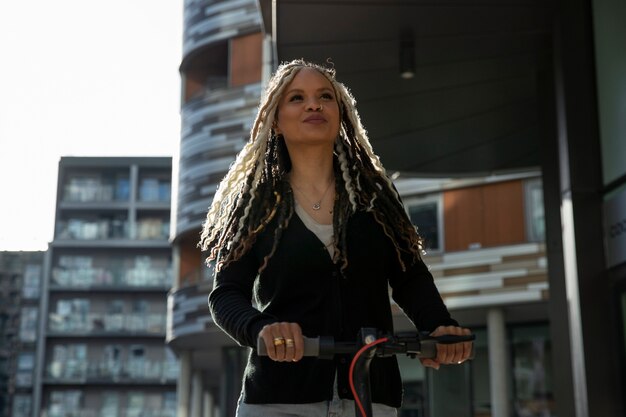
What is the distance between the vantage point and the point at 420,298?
3322 millimetres

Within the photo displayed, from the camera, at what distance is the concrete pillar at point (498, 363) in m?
27.3

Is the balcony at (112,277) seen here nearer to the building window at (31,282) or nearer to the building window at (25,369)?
the building window at (31,282)

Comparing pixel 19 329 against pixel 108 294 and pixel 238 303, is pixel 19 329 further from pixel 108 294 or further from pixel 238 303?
pixel 238 303

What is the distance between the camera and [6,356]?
75.8m

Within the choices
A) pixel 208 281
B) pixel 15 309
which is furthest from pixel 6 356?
pixel 208 281

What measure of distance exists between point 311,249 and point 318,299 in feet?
0.50

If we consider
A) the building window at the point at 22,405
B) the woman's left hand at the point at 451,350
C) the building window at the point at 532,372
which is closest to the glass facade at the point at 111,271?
the building window at the point at 22,405

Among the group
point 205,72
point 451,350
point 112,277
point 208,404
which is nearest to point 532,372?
point 205,72

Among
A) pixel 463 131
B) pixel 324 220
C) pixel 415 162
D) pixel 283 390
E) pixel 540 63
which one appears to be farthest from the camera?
→ pixel 415 162

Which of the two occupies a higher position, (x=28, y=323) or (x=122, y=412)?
(x=28, y=323)

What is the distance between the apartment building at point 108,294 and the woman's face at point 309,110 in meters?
68.5

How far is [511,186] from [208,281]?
10.0m

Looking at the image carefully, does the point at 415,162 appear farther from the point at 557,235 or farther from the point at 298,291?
the point at 298,291

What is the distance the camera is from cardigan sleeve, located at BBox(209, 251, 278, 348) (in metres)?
2.97
